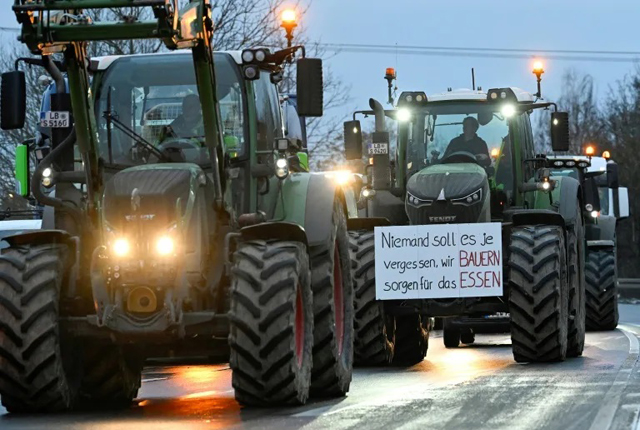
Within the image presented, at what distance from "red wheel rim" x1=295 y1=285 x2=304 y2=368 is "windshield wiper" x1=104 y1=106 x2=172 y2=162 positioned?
1571mm

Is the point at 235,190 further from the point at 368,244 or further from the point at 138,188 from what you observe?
the point at 368,244

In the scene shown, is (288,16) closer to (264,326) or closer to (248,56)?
(248,56)

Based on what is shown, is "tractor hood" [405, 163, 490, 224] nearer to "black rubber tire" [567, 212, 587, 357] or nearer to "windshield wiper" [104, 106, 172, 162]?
"black rubber tire" [567, 212, 587, 357]

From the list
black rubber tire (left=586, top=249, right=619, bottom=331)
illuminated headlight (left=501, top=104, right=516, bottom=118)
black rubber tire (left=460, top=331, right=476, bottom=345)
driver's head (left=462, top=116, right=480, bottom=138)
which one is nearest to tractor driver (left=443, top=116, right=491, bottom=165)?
driver's head (left=462, top=116, right=480, bottom=138)

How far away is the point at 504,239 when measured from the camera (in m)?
18.3

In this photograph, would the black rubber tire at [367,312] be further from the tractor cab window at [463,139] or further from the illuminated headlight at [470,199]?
the tractor cab window at [463,139]

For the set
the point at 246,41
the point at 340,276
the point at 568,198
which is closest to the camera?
the point at 340,276

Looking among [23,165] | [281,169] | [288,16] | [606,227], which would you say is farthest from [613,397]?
[606,227]

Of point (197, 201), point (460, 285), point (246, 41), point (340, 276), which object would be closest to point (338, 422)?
point (197, 201)

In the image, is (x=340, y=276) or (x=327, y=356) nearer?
(x=327, y=356)

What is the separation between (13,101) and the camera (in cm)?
1252

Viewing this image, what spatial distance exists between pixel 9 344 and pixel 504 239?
25.5 feet

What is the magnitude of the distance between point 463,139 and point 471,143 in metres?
0.11

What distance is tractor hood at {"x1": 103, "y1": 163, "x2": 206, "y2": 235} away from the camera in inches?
467
